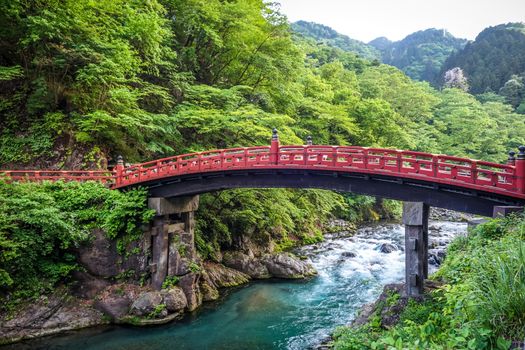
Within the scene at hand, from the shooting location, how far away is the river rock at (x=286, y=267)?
20328 millimetres

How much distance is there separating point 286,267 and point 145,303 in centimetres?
866

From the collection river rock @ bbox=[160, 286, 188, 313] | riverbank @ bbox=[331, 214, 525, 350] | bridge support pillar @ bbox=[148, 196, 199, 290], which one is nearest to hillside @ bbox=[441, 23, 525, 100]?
bridge support pillar @ bbox=[148, 196, 199, 290]

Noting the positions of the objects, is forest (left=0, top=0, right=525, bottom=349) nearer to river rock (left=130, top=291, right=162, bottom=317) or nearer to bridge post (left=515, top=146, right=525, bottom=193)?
river rock (left=130, top=291, right=162, bottom=317)

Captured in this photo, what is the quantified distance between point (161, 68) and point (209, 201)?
931 cm

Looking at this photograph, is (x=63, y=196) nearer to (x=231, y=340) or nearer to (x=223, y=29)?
(x=231, y=340)

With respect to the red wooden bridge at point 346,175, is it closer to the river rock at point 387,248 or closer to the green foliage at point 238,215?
the green foliage at point 238,215

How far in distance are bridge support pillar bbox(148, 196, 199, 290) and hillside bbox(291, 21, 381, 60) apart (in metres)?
115

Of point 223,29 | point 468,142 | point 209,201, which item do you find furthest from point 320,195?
point 468,142

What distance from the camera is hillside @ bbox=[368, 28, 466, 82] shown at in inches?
3858

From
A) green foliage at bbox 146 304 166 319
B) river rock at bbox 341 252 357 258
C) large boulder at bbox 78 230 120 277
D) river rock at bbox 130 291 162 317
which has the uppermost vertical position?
large boulder at bbox 78 230 120 277

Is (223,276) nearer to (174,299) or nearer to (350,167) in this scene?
(174,299)

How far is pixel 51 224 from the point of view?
14.0 meters

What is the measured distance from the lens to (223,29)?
23.1m

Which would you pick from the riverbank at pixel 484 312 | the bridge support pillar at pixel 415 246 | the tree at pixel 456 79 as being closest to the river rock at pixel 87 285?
the riverbank at pixel 484 312
